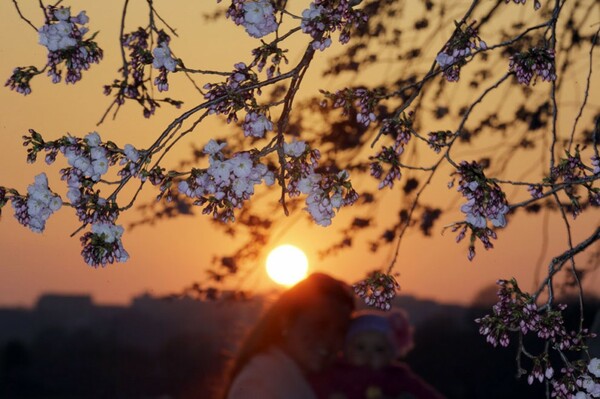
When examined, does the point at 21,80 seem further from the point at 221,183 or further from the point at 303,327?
the point at 303,327

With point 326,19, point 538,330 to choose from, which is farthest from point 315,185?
point 538,330

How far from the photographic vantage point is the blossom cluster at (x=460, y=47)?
3.79 metres

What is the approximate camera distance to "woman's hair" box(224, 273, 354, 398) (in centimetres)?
539

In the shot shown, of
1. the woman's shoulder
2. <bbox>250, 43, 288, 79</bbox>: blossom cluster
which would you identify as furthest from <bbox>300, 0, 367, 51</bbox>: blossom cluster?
the woman's shoulder

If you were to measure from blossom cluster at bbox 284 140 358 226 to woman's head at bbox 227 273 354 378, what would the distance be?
184 centimetres

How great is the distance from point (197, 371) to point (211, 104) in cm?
1214

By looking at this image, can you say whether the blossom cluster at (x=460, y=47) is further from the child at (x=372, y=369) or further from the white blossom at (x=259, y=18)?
A: the child at (x=372, y=369)

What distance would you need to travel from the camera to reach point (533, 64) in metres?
3.75

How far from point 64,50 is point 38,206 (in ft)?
2.12

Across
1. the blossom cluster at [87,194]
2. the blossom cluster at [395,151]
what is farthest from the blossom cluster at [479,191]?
the blossom cluster at [87,194]

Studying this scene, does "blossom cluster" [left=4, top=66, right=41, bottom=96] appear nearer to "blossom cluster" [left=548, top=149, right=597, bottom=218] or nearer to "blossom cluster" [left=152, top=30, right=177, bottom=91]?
"blossom cluster" [left=152, top=30, right=177, bottom=91]

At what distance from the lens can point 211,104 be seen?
3.68 metres

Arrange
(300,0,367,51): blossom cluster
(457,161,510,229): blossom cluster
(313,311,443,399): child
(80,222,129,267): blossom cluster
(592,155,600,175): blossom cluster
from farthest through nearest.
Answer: (313,311,443,399): child
(592,155,600,175): blossom cluster
(300,0,367,51): blossom cluster
(80,222,129,267): blossom cluster
(457,161,510,229): blossom cluster

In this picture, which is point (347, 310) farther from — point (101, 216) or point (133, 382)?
point (133, 382)
